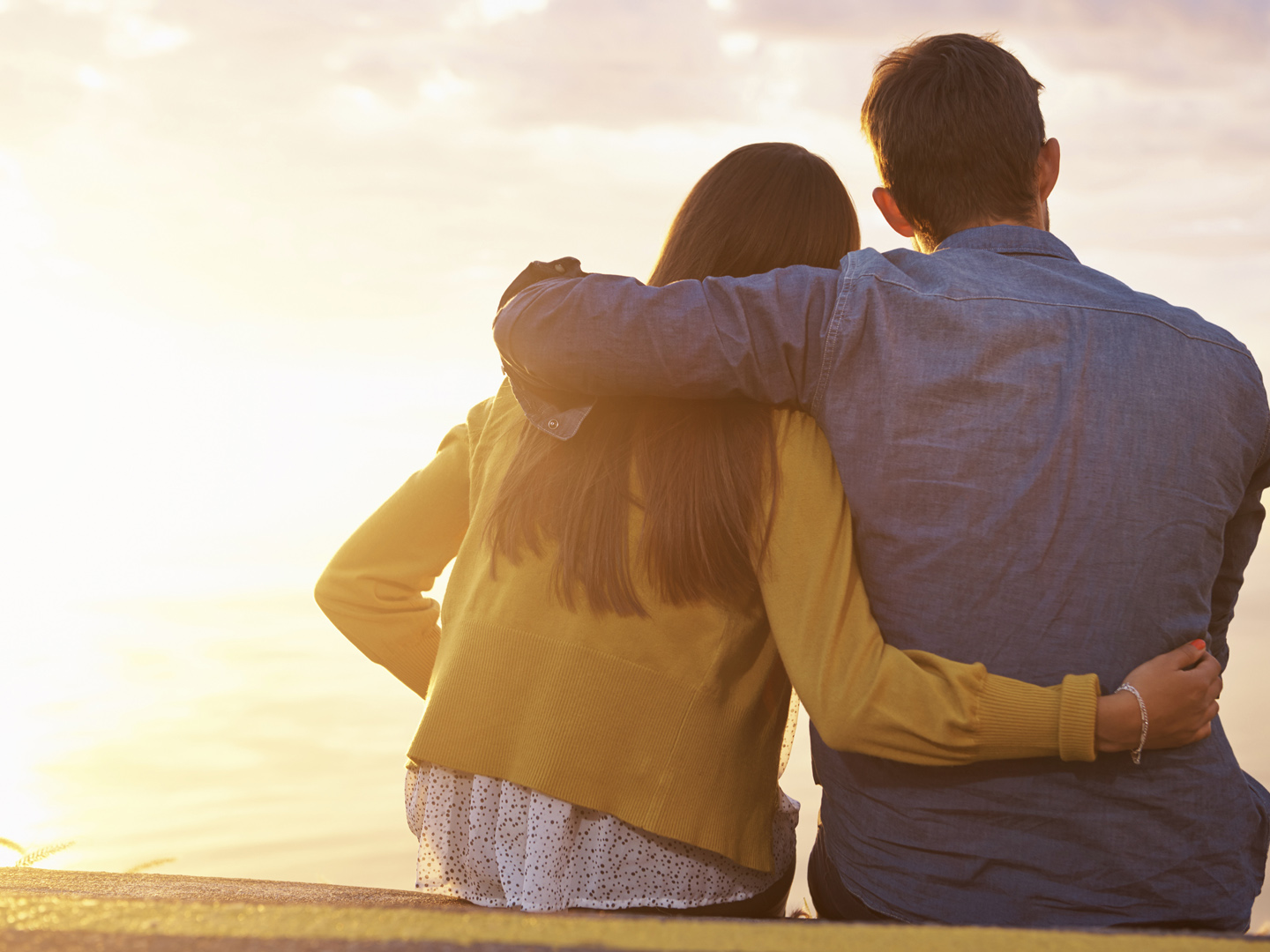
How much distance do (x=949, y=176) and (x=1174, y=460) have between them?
674 millimetres

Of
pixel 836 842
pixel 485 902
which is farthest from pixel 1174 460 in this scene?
pixel 485 902

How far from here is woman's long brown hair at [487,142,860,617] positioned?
1.66m

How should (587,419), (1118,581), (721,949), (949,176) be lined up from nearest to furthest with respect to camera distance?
(721,949) → (1118,581) → (587,419) → (949,176)

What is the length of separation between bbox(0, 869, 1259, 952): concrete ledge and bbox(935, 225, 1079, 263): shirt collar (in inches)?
45.8

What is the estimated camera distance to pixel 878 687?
1570 mm

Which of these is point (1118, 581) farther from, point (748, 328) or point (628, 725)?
point (628, 725)

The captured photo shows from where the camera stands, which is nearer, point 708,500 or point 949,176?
point 708,500

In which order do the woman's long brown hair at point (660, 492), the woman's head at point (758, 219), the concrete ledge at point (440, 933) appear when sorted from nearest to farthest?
the concrete ledge at point (440, 933) → the woman's long brown hair at point (660, 492) → the woman's head at point (758, 219)

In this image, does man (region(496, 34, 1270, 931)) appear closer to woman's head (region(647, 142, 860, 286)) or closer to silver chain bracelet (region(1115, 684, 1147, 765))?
silver chain bracelet (region(1115, 684, 1147, 765))

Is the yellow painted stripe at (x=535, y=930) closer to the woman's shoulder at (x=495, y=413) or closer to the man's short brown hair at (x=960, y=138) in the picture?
the woman's shoulder at (x=495, y=413)

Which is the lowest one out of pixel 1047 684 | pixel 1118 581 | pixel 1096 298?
pixel 1047 684

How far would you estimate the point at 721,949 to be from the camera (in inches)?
38.0

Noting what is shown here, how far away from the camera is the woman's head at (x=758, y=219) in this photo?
1.95m

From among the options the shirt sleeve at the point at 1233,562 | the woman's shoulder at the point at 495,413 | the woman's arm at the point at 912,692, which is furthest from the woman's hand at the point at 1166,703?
the woman's shoulder at the point at 495,413
